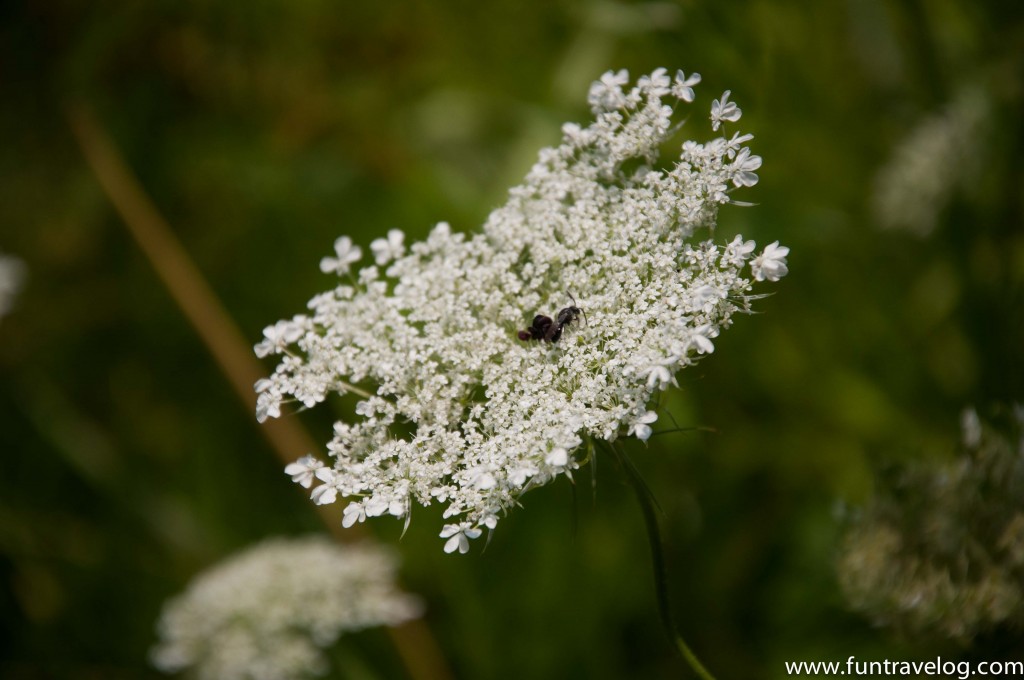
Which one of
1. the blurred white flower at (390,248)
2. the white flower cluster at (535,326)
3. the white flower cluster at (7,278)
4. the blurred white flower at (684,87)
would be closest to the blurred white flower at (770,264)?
the white flower cluster at (535,326)

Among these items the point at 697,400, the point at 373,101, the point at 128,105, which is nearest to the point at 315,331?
the point at 697,400

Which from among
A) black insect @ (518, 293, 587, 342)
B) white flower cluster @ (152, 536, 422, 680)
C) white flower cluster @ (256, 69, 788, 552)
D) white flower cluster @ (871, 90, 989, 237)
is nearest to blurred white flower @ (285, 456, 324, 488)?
white flower cluster @ (256, 69, 788, 552)

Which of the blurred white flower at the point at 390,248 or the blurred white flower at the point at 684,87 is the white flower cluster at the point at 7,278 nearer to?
the blurred white flower at the point at 390,248

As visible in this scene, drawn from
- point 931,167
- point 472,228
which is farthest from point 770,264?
point 931,167

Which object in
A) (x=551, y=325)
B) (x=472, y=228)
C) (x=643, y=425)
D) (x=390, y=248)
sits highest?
(x=472, y=228)

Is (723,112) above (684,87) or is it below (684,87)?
below

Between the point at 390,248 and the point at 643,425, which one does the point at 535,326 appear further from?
the point at 390,248

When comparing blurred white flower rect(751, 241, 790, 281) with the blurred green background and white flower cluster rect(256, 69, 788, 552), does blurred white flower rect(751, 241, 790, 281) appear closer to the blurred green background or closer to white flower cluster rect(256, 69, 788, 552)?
white flower cluster rect(256, 69, 788, 552)
